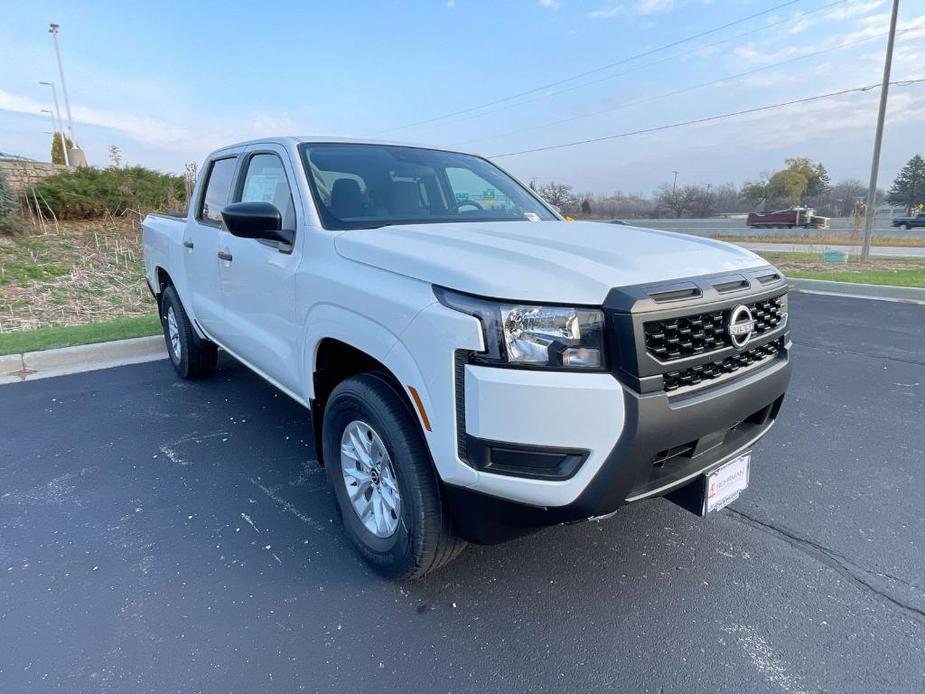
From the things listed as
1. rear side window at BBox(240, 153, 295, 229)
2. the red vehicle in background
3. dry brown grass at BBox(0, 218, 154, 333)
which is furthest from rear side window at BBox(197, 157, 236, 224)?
the red vehicle in background

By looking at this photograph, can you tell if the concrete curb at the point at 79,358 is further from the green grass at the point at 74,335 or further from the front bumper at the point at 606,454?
the front bumper at the point at 606,454

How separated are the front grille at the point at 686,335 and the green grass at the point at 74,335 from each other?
610 centimetres

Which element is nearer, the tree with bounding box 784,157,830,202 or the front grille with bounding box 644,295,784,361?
the front grille with bounding box 644,295,784,361

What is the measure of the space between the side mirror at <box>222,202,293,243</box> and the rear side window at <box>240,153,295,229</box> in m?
0.17

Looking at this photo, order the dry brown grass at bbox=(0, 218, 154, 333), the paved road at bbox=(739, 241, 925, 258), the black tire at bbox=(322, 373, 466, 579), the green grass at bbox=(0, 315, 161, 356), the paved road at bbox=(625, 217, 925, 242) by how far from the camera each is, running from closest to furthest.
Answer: the black tire at bbox=(322, 373, 466, 579), the green grass at bbox=(0, 315, 161, 356), the dry brown grass at bbox=(0, 218, 154, 333), the paved road at bbox=(739, 241, 925, 258), the paved road at bbox=(625, 217, 925, 242)

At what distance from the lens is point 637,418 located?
1748mm

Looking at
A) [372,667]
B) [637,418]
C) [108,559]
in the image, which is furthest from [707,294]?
[108,559]

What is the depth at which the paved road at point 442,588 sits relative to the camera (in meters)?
1.95

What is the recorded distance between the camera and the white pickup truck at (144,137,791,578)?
5.80 feet

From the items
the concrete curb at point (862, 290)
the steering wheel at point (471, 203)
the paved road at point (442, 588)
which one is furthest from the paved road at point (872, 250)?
the paved road at point (442, 588)

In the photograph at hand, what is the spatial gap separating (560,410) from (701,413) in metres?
0.54

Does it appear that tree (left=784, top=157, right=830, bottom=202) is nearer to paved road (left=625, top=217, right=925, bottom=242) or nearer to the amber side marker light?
paved road (left=625, top=217, right=925, bottom=242)

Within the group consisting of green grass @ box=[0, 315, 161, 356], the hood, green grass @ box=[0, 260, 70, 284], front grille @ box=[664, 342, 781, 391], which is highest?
the hood

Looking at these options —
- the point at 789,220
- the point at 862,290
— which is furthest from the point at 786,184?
the point at 862,290
